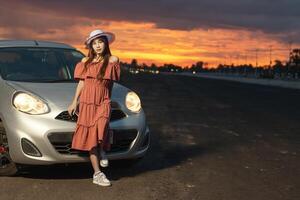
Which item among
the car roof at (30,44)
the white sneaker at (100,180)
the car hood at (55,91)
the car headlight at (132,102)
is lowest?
the white sneaker at (100,180)

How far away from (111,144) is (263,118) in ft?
30.7

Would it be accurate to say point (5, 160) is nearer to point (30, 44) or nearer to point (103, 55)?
point (103, 55)

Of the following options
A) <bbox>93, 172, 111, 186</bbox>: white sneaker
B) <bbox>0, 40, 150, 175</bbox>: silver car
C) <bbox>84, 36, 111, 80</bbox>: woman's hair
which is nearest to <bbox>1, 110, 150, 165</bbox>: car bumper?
<bbox>0, 40, 150, 175</bbox>: silver car

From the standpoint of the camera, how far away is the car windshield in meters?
6.48

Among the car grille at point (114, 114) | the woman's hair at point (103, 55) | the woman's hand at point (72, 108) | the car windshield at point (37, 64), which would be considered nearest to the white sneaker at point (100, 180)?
the car grille at point (114, 114)

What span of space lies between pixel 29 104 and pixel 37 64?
1.23m

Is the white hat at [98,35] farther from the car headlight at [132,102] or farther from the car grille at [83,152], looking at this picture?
the car grille at [83,152]

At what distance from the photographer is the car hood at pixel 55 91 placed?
5687 mm

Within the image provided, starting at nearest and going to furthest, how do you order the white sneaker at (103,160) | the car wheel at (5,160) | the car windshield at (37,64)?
the white sneaker at (103,160), the car wheel at (5,160), the car windshield at (37,64)

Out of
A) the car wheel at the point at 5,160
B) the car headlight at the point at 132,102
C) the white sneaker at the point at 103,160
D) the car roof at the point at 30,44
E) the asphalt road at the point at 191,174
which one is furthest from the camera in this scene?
the car roof at the point at 30,44

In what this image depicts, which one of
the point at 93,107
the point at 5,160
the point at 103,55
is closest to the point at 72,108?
the point at 93,107

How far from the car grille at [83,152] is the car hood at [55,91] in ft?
1.03

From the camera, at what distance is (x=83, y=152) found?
18.9 ft

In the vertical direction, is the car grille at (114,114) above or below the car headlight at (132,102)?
below
